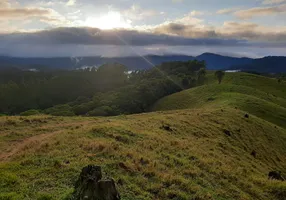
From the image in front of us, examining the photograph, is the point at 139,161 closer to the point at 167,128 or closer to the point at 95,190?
the point at 95,190

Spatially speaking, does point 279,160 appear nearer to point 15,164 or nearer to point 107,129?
point 107,129

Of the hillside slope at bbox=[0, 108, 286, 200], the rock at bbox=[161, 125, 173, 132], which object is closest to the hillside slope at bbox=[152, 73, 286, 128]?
the rock at bbox=[161, 125, 173, 132]

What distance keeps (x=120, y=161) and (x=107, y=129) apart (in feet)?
35.2

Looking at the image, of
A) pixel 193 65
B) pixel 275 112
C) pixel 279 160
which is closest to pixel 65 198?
pixel 279 160

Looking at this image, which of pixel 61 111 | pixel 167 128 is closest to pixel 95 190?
pixel 167 128

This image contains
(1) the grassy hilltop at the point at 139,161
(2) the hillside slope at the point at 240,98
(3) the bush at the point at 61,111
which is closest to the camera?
(1) the grassy hilltop at the point at 139,161

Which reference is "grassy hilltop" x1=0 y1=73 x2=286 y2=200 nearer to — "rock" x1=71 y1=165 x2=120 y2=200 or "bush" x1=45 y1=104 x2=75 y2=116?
"rock" x1=71 y1=165 x2=120 y2=200

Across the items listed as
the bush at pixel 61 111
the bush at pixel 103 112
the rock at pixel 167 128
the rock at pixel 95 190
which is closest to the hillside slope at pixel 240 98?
the bush at pixel 103 112

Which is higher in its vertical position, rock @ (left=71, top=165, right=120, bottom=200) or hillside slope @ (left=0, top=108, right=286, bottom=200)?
rock @ (left=71, top=165, right=120, bottom=200)

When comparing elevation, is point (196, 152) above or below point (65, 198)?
below

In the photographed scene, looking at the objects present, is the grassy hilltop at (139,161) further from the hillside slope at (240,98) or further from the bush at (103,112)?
the bush at (103,112)

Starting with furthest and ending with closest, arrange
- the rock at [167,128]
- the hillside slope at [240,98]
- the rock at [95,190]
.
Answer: the hillside slope at [240,98], the rock at [167,128], the rock at [95,190]

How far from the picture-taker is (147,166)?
1920 centimetres

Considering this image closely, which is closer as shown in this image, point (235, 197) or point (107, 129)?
point (235, 197)
